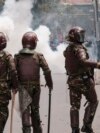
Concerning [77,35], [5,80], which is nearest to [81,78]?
[77,35]

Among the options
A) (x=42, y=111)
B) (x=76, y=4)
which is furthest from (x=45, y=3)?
(x=42, y=111)

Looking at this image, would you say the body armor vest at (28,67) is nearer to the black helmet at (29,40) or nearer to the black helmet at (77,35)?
the black helmet at (29,40)

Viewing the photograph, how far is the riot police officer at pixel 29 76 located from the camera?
9383 millimetres

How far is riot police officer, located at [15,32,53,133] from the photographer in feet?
30.8

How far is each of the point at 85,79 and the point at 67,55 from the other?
462 millimetres

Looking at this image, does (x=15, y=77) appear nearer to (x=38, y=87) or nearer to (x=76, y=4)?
(x=38, y=87)

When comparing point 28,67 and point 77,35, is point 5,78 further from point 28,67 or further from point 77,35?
point 77,35

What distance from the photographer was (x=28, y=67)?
937 cm

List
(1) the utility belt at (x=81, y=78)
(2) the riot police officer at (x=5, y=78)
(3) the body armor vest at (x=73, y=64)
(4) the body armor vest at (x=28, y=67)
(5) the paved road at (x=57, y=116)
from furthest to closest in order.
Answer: (5) the paved road at (x=57, y=116) < (1) the utility belt at (x=81, y=78) < (3) the body armor vest at (x=73, y=64) < (4) the body armor vest at (x=28, y=67) < (2) the riot police officer at (x=5, y=78)

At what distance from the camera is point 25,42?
948 centimetres

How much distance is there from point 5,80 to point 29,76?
0.41 meters

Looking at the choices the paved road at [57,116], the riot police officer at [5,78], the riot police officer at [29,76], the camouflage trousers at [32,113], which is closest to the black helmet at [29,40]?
the riot police officer at [29,76]

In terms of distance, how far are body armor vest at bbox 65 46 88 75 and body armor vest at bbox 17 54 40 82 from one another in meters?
0.61

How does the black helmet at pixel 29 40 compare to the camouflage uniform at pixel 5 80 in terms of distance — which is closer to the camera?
the camouflage uniform at pixel 5 80
